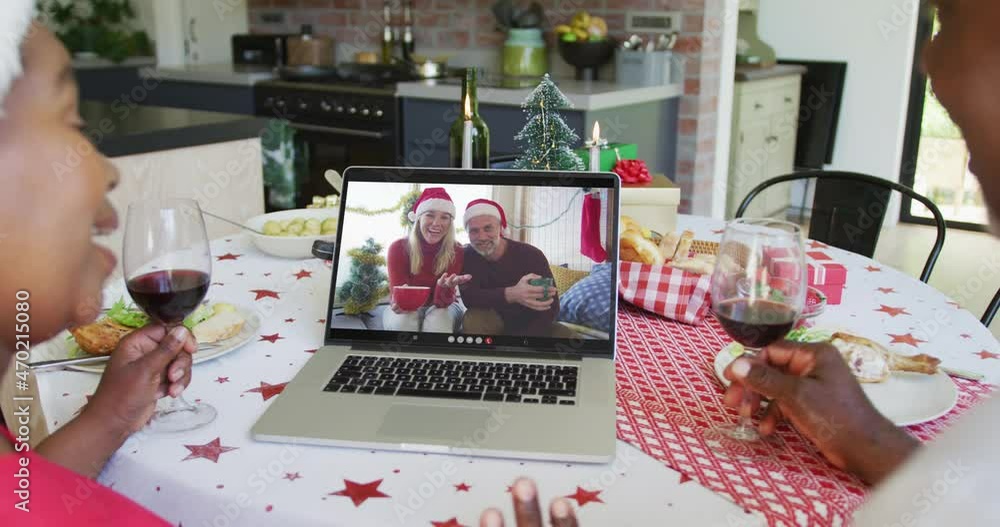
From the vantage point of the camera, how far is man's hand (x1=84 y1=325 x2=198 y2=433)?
37.6 inches

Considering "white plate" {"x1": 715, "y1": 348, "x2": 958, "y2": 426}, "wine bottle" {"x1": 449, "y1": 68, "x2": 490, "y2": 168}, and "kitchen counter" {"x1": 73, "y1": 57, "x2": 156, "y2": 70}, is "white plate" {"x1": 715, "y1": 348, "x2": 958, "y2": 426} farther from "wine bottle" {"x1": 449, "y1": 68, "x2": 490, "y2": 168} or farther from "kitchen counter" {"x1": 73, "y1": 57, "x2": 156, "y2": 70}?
"kitchen counter" {"x1": 73, "y1": 57, "x2": 156, "y2": 70}

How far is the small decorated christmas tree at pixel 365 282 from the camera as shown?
1191 millimetres

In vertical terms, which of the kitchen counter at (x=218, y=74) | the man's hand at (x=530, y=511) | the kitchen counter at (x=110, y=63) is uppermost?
the kitchen counter at (x=110, y=63)

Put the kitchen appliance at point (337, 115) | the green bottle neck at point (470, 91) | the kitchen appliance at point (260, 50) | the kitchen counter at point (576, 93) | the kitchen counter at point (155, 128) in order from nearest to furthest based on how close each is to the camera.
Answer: the green bottle neck at point (470, 91), the kitchen counter at point (155, 128), the kitchen counter at point (576, 93), the kitchen appliance at point (337, 115), the kitchen appliance at point (260, 50)

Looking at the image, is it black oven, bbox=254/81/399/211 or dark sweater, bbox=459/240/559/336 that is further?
black oven, bbox=254/81/399/211

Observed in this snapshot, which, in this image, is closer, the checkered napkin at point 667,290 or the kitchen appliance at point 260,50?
the checkered napkin at point 667,290

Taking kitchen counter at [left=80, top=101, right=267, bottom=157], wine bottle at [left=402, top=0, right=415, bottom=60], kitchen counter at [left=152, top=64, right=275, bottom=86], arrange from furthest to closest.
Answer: wine bottle at [left=402, top=0, right=415, bottom=60] → kitchen counter at [left=152, top=64, right=275, bottom=86] → kitchen counter at [left=80, top=101, right=267, bottom=157]

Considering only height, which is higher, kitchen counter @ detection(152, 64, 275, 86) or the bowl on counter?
the bowl on counter

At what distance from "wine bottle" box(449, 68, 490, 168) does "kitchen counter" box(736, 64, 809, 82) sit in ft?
9.51

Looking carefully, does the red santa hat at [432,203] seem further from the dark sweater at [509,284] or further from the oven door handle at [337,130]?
the oven door handle at [337,130]

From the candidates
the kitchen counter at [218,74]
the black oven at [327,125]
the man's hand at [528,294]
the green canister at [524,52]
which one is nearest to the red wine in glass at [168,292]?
the man's hand at [528,294]

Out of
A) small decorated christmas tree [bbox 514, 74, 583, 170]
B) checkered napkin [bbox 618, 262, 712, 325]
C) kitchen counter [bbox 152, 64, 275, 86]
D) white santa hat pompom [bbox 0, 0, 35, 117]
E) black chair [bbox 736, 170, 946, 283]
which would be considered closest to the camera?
white santa hat pompom [bbox 0, 0, 35, 117]

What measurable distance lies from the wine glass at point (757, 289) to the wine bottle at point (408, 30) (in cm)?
354

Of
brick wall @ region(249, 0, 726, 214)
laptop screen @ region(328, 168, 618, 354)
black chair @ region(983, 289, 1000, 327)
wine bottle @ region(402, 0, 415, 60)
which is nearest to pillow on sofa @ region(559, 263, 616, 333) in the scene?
laptop screen @ region(328, 168, 618, 354)
